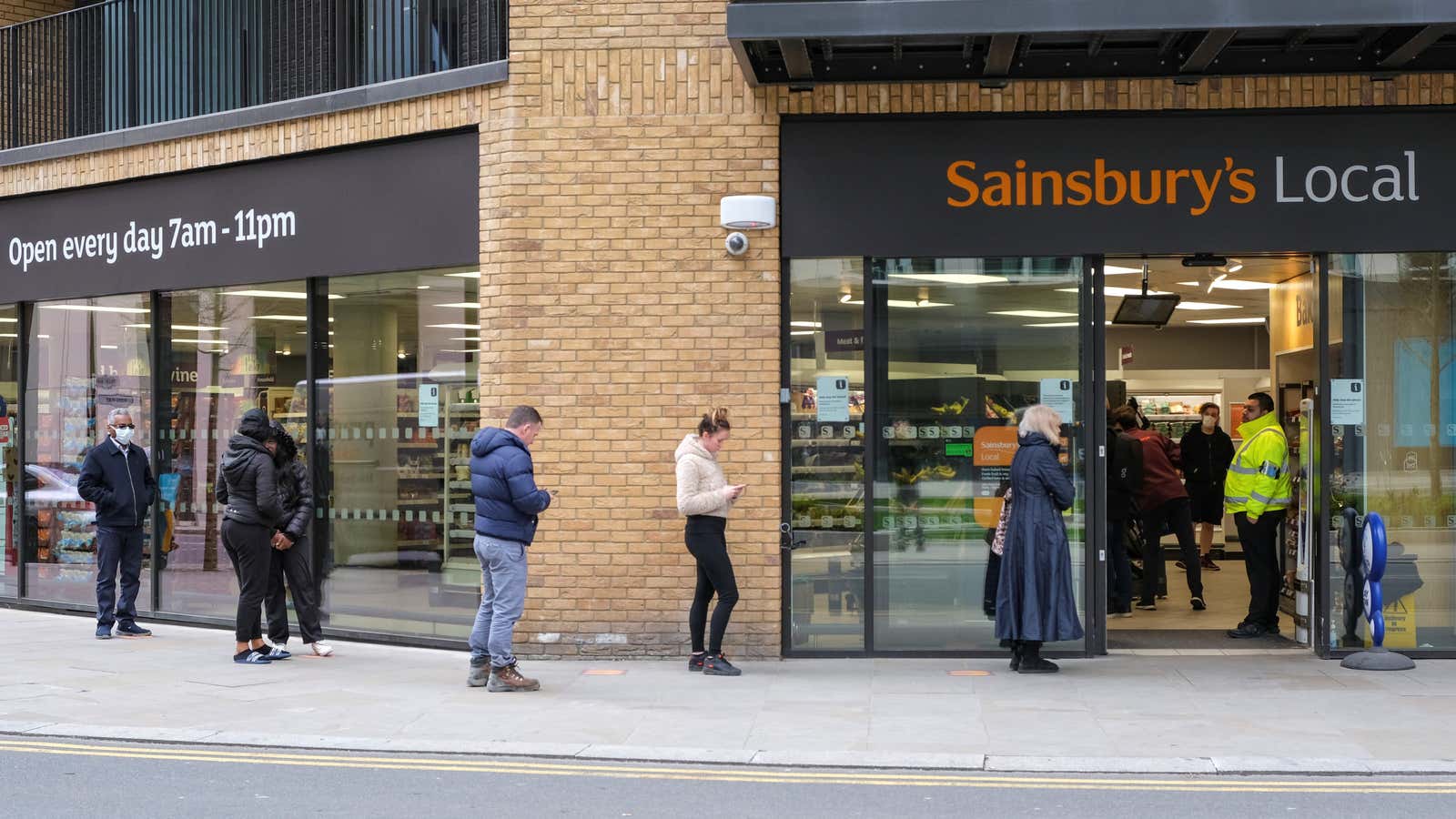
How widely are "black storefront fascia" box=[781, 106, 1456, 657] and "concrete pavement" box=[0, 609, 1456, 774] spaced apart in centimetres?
103

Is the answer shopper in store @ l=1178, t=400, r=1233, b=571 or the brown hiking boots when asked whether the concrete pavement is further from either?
shopper in store @ l=1178, t=400, r=1233, b=571

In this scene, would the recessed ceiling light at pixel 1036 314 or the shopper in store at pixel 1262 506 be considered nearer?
the recessed ceiling light at pixel 1036 314

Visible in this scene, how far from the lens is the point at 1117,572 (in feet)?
41.1

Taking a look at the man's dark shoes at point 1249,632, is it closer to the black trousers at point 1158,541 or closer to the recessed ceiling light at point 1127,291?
the black trousers at point 1158,541

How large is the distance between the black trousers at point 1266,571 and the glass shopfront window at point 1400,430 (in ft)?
3.19

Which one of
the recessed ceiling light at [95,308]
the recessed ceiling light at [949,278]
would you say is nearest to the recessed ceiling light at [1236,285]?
the recessed ceiling light at [949,278]

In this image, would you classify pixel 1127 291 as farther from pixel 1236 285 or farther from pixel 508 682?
pixel 508 682


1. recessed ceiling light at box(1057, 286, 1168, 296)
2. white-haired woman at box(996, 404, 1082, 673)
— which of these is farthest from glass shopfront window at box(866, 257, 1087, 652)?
recessed ceiling light at box(1057, 286, 1168, 296)

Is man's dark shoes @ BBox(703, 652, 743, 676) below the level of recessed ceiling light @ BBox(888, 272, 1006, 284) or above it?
below

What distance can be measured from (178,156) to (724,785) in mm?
8258

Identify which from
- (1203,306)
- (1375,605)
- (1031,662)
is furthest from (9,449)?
(1203,306)

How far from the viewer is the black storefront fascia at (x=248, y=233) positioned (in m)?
11.1

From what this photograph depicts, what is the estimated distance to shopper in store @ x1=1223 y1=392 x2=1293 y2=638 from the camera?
1143 centimetres

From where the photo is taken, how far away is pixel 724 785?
276 inches
